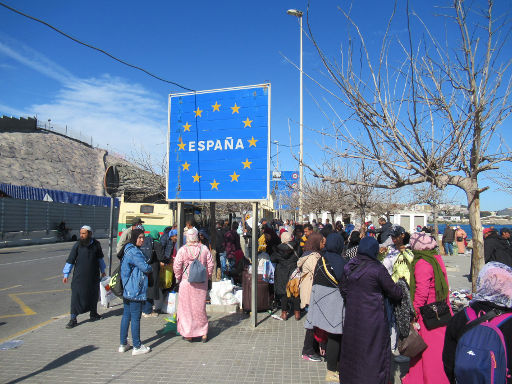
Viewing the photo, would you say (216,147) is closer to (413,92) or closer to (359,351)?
(413,92)

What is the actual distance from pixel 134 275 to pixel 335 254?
8.94ft

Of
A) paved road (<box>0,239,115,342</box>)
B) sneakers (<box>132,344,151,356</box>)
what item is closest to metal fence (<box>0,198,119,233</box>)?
paved road (<box>0,239,115,342</box>)

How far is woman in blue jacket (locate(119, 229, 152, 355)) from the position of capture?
5109 millimetres

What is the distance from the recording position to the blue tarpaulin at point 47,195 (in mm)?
25802

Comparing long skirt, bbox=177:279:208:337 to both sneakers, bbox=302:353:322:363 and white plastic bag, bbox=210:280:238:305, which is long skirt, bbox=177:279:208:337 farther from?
white plastic bag, bbox=210:280:238:305

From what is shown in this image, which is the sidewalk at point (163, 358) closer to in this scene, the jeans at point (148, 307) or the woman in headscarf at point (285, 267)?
the woman in headscarf at point (285, 267)

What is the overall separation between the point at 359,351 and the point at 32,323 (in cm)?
598

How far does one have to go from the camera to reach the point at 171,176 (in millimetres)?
7215

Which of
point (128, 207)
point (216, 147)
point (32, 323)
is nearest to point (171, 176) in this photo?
point (216, 147)

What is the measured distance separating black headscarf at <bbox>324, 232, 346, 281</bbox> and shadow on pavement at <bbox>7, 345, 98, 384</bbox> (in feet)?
11.7

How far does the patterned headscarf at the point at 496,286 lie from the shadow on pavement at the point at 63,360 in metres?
4.76

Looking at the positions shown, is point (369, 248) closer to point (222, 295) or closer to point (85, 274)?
point (222, 295)

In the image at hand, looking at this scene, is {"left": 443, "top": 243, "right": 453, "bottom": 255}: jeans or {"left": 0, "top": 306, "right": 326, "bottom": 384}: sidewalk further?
{"left": 443, "top": 243, "right": 453, "bottom": 255}: jeans

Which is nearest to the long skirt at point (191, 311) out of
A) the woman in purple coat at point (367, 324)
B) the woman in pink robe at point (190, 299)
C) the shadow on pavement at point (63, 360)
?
the woman in pink robe at point (190, 299)
